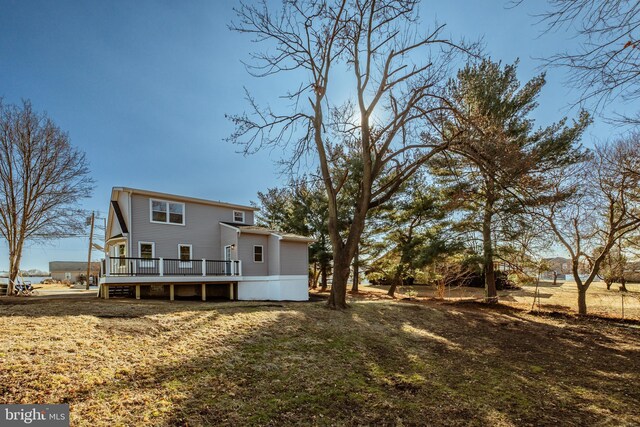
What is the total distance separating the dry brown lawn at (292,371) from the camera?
3721 mm

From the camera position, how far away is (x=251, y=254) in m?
17.9

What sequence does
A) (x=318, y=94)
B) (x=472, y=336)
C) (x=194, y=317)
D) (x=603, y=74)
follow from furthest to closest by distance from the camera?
1. (x=318, y=94)
2. (x=472, y=336)
3. (x=194, y=317)
4. (x=603, y=74)

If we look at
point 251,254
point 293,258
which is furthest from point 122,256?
point 293,258

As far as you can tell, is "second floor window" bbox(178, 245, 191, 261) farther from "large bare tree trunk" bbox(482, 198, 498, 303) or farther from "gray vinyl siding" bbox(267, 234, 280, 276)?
"large bare tree trunk" bbox(482, 198, 498, 303)

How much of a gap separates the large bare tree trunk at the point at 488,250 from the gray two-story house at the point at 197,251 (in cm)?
971

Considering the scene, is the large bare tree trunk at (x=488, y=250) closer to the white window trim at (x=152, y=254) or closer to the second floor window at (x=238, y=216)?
the second floor window at (x=238, y=216)

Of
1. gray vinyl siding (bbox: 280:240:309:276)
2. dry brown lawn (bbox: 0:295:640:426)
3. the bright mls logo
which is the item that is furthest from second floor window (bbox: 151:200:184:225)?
the bright mls logo

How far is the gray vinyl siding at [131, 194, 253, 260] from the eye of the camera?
15484 millimetres

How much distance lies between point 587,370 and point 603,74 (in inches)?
238

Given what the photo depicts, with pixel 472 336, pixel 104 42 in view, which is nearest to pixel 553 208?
pixel 472 336

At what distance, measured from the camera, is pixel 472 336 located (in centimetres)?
896

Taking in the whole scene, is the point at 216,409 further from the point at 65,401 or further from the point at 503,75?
the point at 503,75

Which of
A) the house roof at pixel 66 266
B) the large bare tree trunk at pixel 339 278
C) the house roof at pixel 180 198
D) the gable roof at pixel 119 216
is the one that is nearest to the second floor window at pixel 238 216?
the house roof at pixel 180 198

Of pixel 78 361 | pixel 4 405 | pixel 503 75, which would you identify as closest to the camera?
pixel 4 405
